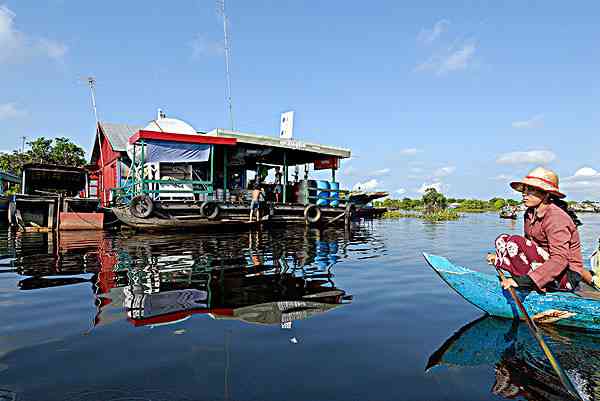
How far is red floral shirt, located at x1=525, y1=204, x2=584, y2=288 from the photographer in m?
3.57

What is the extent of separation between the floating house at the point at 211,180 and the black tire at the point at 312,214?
0.04 metres

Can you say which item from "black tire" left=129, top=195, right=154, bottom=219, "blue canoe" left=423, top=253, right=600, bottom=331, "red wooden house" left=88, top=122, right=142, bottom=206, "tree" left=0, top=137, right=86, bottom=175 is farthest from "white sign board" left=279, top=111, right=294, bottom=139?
"tree" left=0, top=137, right=86, bottom=175

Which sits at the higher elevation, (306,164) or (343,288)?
(306,164)

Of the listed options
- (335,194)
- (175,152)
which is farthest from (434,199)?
(175,152)

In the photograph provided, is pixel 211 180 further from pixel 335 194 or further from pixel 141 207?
pixel 335 194

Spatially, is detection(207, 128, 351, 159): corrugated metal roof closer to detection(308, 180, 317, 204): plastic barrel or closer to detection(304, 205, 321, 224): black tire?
detection(308, 180, 317, 204): plastic barrel

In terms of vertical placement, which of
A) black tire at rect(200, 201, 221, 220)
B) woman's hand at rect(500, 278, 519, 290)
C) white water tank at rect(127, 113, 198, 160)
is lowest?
woman's hand at rect(500, 278, 519, 290)

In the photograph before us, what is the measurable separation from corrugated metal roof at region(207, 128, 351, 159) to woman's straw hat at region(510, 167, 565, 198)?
1198 centimetres

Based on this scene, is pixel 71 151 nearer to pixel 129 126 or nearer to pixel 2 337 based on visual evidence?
pixel 129 126

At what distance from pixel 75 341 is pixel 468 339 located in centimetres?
338

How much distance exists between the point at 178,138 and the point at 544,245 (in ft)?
39.8

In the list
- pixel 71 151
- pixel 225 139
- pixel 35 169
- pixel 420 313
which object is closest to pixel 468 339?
pixel 420 313

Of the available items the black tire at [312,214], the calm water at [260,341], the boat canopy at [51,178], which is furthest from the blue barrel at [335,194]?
the boat canopy at [51,178]

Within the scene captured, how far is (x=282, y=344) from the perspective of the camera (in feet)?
10.9
